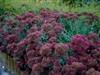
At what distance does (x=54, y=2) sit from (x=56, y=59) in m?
5.11

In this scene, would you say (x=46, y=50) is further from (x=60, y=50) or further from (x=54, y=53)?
(x=60, y=50)

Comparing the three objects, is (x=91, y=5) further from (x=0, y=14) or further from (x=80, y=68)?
(x=80, y=68)

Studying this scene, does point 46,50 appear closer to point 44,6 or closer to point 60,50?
point 60,50

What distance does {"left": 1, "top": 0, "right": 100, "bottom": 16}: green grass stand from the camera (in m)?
8.73

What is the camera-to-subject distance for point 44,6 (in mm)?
9547

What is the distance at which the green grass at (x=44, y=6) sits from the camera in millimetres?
8734

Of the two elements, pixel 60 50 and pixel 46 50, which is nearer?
pixel 60 50

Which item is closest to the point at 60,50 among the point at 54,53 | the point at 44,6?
the point at 54,53

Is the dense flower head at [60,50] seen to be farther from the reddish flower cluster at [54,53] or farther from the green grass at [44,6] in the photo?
the green grass at [44,6]

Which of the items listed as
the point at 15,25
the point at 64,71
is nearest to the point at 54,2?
the point at 15,25

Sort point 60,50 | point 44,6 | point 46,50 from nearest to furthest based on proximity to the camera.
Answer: point 60,50, point 46,50, point 44,6

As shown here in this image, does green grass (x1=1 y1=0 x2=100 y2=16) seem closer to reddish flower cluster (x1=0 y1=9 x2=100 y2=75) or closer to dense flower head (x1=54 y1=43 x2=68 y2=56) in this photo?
reddish flower cluster (x1=0 y1=9 x2=100 y2=75)

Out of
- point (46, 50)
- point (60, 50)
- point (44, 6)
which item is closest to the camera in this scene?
point (60, 50)

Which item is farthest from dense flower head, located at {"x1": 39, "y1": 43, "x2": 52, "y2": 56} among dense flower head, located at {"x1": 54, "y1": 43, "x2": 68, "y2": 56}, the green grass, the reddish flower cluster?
the green grass
